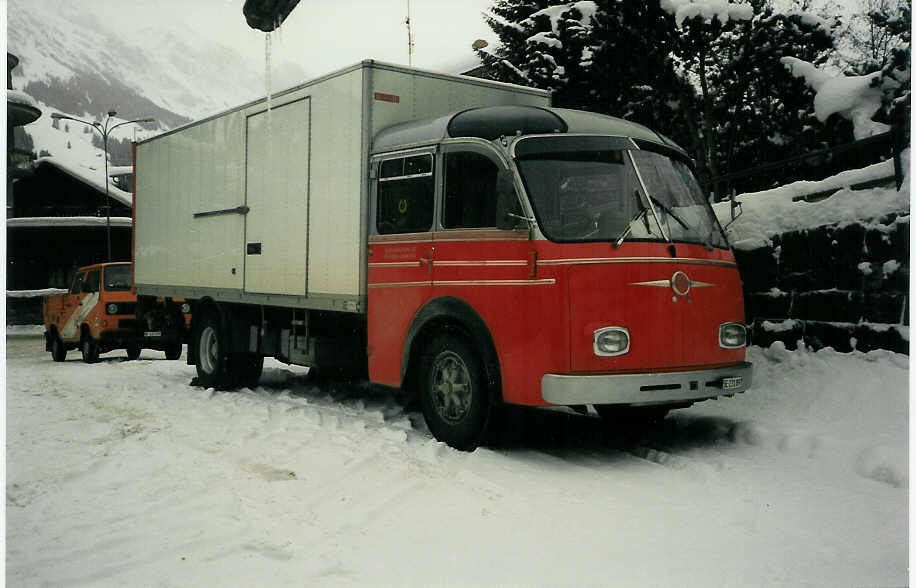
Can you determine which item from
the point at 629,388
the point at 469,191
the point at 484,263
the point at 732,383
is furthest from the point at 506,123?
the point at 732,383

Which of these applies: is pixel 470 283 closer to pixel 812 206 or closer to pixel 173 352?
pixel 812 206

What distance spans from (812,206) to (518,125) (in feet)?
12.2

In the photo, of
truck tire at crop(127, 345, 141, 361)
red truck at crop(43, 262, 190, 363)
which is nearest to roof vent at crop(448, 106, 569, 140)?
red truck at crop(43, 262, 190, 363)

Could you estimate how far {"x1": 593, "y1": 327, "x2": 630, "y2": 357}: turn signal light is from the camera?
6.02m

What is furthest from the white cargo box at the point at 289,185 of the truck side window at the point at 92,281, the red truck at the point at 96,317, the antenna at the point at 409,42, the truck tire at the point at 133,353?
the truck tire at the point at 133,353

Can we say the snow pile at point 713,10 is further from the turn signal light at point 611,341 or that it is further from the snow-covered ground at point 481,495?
the turn signal light at point 611,341

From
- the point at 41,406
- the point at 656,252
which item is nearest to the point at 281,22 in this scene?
the point at 656,252

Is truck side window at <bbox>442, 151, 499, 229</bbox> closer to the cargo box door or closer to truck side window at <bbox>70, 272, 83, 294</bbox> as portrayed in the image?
the cargo box door

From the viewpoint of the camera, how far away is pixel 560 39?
1334 cm

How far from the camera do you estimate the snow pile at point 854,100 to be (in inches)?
285

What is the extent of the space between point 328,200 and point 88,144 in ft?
7.04

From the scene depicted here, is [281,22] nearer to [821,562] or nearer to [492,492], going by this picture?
[492,492]

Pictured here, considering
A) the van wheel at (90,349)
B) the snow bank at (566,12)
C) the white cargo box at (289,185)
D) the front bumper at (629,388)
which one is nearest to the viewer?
the front bumper at (629,388)

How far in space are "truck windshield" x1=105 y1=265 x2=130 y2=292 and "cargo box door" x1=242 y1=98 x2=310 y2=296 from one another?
6497mm
